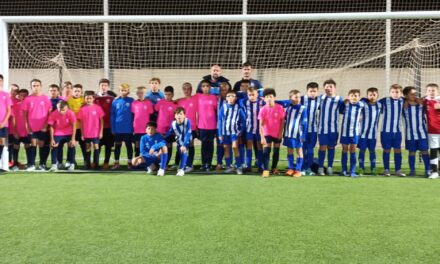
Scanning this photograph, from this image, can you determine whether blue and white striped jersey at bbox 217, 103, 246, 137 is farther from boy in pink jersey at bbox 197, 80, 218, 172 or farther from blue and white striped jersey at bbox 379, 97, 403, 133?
blue and white striped jersey at bbox 379, 97, 403, 133

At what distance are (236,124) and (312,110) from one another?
115 centimetres

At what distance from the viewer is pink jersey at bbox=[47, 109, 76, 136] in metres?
6.31

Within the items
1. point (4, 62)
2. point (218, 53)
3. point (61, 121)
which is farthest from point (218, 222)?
point (218, 53)

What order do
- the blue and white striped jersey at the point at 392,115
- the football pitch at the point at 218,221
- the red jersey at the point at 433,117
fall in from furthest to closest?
the blue and white striped jersey at the point at 392,115 < the red jersey at the point at 433,117 < the football pitch at the point at 218,221

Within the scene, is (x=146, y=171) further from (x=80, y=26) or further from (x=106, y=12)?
(x=106, y=12)

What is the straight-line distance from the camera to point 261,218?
3293mm

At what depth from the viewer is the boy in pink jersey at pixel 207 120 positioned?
6367mm

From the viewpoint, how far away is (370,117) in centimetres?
613

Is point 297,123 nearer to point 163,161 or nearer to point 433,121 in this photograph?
point 433,121

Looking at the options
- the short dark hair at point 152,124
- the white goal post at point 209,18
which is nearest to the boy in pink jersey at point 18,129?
the white goal post at point 209,18

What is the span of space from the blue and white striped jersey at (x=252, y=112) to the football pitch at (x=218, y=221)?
124cm

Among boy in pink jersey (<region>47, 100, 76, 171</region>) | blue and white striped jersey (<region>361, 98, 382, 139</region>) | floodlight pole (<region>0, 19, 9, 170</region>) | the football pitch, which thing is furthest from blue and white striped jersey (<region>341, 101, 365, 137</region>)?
floodlight pole (<region>0, 19, 9, 170</region>)

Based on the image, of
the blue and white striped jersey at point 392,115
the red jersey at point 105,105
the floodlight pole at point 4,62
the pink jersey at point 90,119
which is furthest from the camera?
the red jersey at point 105,105

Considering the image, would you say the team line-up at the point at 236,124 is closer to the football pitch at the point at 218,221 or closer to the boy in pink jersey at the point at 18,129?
the boy in pink jersey at the point at 18,129
